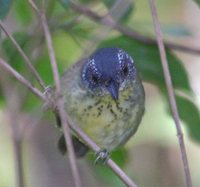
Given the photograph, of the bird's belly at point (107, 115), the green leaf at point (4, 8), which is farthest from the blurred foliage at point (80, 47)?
the green leaf at point (4, 8)

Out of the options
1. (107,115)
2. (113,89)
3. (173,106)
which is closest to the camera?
(173,106)

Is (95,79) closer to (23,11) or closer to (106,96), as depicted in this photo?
(106,96)

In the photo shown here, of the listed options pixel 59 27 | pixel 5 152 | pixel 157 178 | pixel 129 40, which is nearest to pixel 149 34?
pixel 129 40

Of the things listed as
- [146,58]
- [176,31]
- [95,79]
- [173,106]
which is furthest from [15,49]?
[173,106]

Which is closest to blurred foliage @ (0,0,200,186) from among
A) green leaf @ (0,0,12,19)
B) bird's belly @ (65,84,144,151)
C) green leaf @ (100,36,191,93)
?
green leaf @ (100,36,191,93)

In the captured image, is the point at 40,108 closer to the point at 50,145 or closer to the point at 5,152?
the point at 5,152

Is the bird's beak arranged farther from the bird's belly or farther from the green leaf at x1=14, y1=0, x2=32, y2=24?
the green leaf at x1=14, y1=0, x2=32, y2=24
